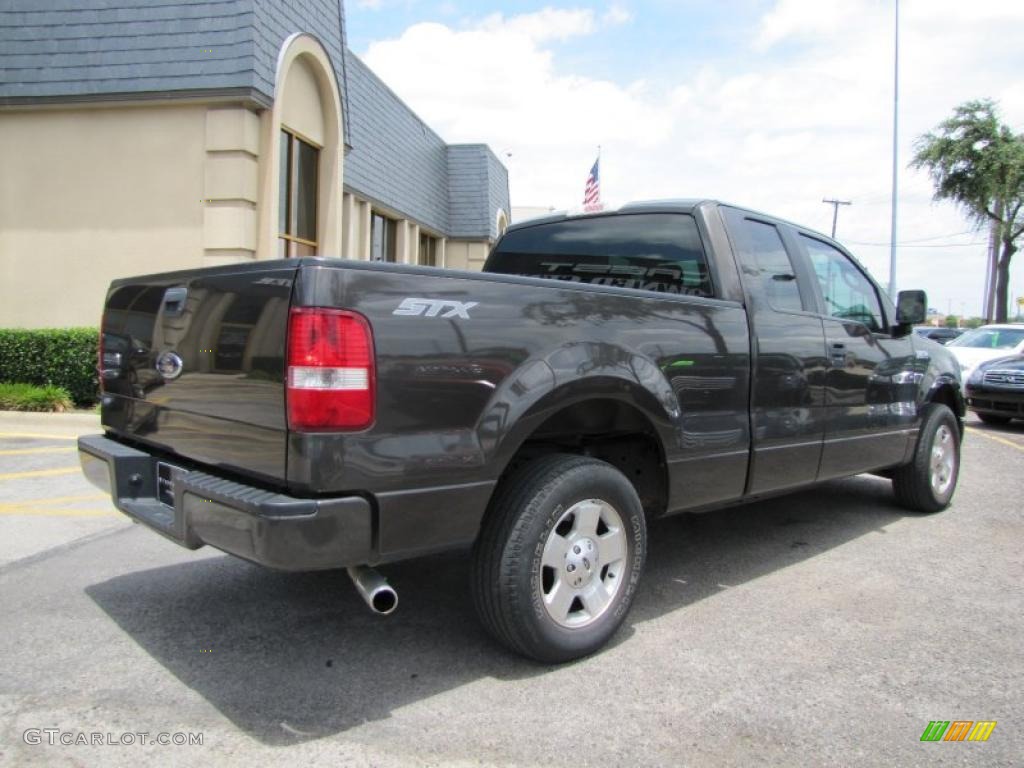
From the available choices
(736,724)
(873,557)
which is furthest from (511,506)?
(873,557)

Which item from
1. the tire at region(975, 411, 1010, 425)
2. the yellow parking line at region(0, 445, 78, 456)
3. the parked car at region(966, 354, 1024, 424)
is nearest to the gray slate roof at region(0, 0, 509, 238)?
the yellow parking line at region(0, 445, 78, 456)

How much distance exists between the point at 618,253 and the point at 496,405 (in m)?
1.93

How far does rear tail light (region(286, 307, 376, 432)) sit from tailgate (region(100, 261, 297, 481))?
0.07m

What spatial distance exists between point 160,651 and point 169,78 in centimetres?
933

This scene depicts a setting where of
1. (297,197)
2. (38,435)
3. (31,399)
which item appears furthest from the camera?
(297,197)

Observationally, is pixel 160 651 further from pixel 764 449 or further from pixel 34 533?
pixel 764 449

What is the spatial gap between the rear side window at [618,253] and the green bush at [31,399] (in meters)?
7.20

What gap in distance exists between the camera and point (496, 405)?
9.21 ft

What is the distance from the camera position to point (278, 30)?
Answer: 10.9 metres

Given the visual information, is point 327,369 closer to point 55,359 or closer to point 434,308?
point 434,308

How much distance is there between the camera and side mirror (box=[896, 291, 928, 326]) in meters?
5.30

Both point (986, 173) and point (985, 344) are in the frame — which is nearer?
point (985, 344)

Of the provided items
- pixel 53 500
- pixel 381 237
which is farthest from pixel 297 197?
pixel 53 500

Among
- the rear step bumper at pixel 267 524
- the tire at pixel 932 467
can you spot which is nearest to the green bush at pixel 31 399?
the rear step bumper at pixel 267 524
